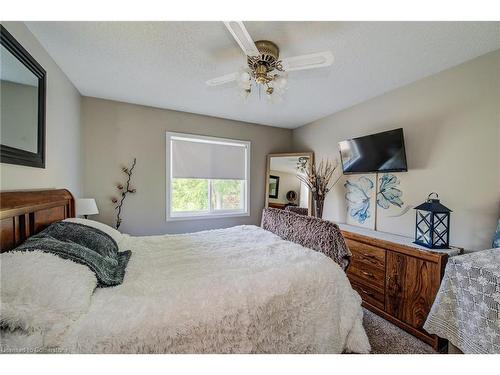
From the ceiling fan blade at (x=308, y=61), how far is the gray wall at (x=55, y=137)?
164cm

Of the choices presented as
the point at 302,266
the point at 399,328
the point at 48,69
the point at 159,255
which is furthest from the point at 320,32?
the point at 399,328

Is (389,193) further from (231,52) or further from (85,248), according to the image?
(85,248)

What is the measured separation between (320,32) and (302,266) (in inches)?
62.3

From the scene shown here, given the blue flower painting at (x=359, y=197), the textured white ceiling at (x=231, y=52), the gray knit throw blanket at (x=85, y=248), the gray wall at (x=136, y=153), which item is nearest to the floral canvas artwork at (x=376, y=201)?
the blue flower painting at (x=359, y=197)

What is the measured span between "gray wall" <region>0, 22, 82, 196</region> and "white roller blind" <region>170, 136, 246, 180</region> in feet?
3.63

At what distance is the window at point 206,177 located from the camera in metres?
3.07

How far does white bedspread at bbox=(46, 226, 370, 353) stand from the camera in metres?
0.83

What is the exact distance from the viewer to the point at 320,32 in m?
1.42

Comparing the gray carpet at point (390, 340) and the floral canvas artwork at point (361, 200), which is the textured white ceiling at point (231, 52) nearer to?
the floral canvas artwork at point (361, 200)

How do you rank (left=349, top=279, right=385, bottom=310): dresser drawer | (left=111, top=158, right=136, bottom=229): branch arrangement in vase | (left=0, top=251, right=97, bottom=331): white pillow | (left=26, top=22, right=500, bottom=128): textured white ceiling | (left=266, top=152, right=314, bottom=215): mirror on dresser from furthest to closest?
(left=266, top=152, right=314, bottom=215): mirror on dresser < (left=111, top=158, right=136, bottom=229): branch arrangement in vase < (left=349, top=279, right=385, bottom=310): dresser drawer < (left=26, top=22, right=500, bottom=128): textured white ceiling < (left=0, top=251, right=97, bottom=331): white pillow

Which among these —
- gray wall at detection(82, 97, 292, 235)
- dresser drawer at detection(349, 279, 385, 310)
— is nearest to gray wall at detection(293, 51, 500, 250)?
dresser drawer at detection(349, 279, 385, 310)

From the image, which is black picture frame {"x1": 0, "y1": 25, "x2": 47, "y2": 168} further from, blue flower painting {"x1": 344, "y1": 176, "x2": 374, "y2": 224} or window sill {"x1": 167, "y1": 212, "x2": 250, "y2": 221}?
blue flower painting {"x1": 344, "y1": 176, "x2": 374, "y2": 224}
